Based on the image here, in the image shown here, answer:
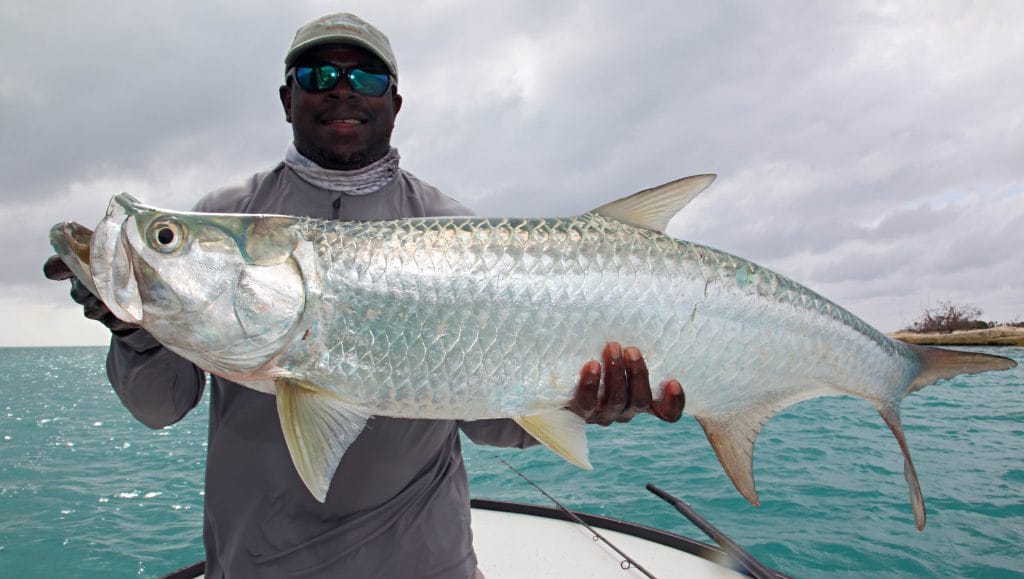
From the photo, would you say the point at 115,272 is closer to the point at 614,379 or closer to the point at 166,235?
the point at 166,235

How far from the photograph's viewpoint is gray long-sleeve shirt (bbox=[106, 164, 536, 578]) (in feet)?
7.09

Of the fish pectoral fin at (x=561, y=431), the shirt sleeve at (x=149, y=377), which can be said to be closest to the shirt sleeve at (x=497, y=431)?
the fish pectoral fin at (x=561, y=431)

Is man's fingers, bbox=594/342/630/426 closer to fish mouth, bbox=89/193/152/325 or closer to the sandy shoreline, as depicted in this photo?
fish mouth, bbox=89/193/152/325

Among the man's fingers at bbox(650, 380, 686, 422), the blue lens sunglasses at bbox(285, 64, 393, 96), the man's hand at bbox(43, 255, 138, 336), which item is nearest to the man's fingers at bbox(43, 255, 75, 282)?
the man's hand at bbox(43, 255, 138, 336)

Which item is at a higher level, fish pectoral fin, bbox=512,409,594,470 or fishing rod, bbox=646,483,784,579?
fish pectoral fin, bbox=512,409,594,470

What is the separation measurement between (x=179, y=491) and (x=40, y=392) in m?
39.9

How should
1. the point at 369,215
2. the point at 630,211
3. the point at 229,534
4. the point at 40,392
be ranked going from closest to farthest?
the point at 229,534
the point at 630,211
the point at 369,215
the point at 40,392

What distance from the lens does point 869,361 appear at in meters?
2.55

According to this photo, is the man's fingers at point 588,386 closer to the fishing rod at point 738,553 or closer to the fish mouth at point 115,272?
the fish mouth at point 115,272

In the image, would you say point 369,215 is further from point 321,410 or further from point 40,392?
point 40,392

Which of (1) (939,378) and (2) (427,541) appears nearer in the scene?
(2) (427,541)

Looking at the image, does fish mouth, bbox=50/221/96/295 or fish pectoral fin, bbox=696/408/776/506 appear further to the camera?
fish pectoral fin, bbox=696/408/776/506

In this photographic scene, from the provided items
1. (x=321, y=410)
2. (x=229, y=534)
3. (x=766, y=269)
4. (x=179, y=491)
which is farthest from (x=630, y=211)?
(x=179, y=491)

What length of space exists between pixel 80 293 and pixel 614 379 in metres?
1.89
